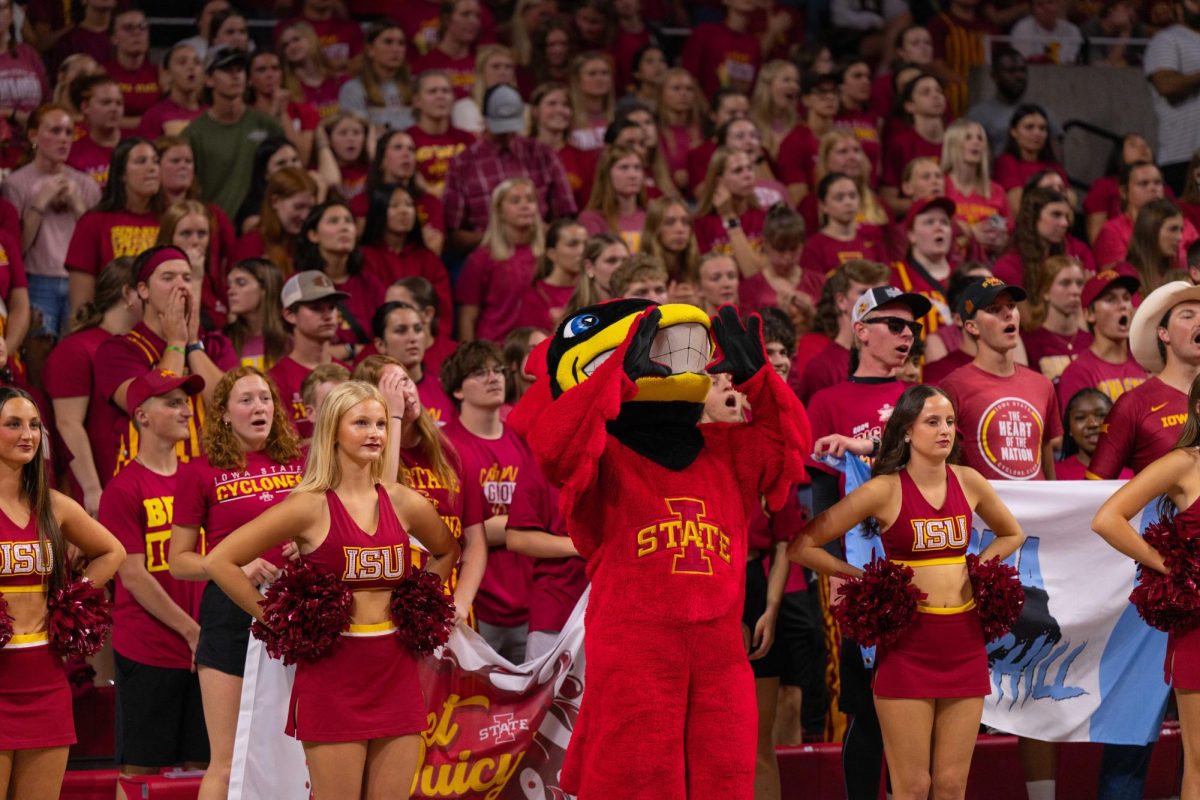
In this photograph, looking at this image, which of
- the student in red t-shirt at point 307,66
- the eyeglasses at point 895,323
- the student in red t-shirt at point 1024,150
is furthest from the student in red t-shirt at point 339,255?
the student in red t-shirt at point 1024,150

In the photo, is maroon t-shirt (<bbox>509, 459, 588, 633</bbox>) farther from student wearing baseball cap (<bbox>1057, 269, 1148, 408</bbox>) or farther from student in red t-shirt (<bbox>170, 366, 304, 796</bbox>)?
student wearing baseball cap (<bbox>1057, 269, 1148, 408</bbox>)

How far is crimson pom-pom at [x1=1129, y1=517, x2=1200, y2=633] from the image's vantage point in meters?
5.54

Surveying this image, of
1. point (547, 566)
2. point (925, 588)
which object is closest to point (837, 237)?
point (547, 566)

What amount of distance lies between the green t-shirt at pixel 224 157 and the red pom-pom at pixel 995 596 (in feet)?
18.2

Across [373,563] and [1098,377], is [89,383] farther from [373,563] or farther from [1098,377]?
[1098,377]

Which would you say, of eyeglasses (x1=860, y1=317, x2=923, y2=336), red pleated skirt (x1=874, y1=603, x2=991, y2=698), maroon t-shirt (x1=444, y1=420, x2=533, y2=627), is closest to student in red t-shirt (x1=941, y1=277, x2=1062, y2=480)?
eyeglasses (x1=860, y1=317, x2=923, y2=336)

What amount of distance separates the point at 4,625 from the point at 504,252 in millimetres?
4659

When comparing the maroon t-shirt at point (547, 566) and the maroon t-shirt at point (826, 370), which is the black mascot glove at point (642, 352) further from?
the maroon t-shirt at point (826, 370)

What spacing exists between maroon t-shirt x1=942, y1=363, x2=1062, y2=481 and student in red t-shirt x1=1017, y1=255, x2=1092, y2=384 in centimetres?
177

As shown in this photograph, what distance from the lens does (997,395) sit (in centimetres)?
672

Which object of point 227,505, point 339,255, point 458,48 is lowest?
point 227,505

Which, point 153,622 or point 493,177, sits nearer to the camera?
point 153,622

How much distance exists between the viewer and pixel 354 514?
5426 mm

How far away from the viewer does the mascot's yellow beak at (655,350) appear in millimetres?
4672
